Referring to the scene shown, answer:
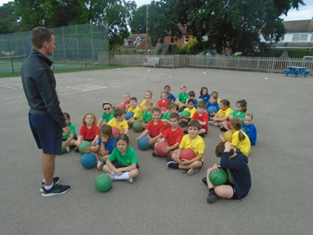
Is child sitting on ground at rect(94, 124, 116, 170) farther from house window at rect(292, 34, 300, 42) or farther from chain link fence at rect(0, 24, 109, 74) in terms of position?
house window at rect(292, 34, 300, 42)

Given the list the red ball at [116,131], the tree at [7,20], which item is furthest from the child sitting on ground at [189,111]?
the tree at [7,20]

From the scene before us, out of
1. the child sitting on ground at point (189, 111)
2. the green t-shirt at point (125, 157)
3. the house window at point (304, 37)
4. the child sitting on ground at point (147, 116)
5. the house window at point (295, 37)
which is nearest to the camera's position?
the green t-shirt at point (125, 157)

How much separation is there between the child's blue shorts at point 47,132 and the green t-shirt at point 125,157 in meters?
1.09

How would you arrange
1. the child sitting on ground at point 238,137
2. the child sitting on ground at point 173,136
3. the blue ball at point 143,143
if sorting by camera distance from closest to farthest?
the child sitting on ground at point 238,137 < the child sitting on ground at point 173,136 < the blue ball at point 143,143

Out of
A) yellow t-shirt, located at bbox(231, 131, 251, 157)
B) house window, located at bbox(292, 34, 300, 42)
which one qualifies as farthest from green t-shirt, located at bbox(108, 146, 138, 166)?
house window, located at bbox(292, 34, 300, 42)

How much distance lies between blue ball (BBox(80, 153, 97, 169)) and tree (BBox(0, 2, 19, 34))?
66.3 m

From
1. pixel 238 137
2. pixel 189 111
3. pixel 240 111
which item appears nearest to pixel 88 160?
pixel 238 137

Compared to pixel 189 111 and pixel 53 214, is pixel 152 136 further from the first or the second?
pixel 53 214

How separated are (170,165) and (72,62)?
27.0 metres

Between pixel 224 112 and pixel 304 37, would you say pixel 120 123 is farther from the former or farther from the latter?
pixel 304 37

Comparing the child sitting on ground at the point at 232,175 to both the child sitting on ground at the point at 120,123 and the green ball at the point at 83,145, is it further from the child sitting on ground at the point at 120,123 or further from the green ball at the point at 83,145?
the green ball at the point at 83,145

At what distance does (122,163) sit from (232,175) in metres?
1.99

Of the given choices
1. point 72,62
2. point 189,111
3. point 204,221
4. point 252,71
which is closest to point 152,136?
point 189,111

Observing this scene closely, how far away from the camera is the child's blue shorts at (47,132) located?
10.4ft
